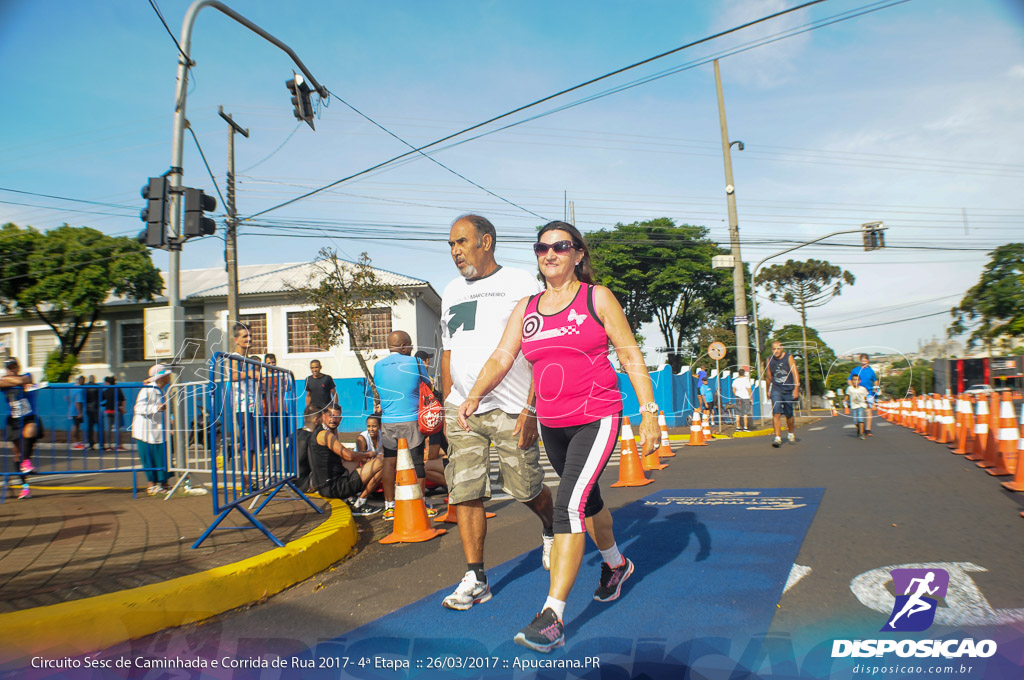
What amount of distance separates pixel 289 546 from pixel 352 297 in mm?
19040

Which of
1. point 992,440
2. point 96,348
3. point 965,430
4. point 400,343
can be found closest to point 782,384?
point 965,430

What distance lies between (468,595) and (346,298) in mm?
19749

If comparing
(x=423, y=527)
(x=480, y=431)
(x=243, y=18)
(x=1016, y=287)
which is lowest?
(x=423, y=527)

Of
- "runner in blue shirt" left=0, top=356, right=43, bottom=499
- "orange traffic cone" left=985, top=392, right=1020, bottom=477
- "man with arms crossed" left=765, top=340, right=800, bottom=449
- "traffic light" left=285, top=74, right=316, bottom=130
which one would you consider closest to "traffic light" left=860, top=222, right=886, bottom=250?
"man with arms crossed" left=765, top=340, right=800, bottom=449

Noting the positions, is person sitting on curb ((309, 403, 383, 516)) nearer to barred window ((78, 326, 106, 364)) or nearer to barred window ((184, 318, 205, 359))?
barred window ((184, 318, 205, 359))

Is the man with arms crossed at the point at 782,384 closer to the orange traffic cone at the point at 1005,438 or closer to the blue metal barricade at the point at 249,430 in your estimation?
the orange traffic cone at the point at 1005,438

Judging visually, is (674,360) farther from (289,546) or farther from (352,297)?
(289,546)

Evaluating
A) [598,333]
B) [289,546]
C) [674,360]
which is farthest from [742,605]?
[674,360]

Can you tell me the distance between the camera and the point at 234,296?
18.1m

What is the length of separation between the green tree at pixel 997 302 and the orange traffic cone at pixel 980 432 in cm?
161

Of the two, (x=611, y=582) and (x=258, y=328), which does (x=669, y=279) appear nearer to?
(x=258, y=328)

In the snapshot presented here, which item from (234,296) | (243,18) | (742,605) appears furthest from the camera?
(234,296)

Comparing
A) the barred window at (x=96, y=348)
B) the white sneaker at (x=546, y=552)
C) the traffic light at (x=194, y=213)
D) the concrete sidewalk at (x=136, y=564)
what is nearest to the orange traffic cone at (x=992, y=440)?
the white sneaker at (x=546, y=552)

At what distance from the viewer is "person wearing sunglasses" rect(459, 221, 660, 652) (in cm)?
316
